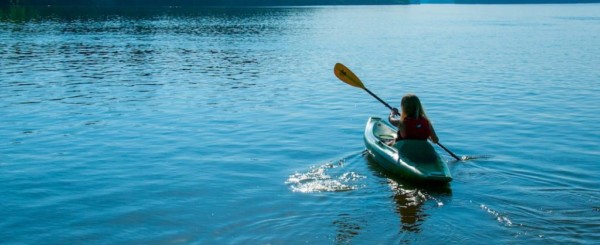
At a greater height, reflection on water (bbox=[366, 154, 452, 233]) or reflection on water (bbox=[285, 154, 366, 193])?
reflection on water (bbox=[366, 154, 452, 233])

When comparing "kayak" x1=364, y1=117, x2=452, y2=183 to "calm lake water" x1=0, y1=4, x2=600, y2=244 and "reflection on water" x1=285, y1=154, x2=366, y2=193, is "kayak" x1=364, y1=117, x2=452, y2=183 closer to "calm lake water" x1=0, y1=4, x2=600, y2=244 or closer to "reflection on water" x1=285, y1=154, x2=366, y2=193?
"calm lake water" x1=0, y1=4, x2=600, y2=244

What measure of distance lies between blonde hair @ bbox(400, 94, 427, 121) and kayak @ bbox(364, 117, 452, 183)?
22.1 inches

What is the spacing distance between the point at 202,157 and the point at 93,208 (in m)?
4.30

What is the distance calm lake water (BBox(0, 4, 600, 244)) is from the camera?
10.5 meters

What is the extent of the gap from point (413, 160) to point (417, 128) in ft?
2.20

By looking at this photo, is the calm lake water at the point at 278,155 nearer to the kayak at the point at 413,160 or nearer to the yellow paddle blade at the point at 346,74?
the kayak at the point at 413,160

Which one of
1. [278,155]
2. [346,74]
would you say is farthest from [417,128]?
[346,74]

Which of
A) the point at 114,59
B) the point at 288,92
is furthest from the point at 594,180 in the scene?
the point at 114,59

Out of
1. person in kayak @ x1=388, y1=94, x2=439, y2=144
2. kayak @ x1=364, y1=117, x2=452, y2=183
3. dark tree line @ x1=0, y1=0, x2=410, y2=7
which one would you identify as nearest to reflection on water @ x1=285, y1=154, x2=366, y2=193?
kayak @ x1=364, y1=117, x2=452, y2=183

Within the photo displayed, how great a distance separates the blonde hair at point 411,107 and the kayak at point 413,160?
1.84 ft

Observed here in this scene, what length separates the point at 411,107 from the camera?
13.0 m

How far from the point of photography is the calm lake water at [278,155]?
10.5 metres

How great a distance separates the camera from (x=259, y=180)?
1357 centimetres

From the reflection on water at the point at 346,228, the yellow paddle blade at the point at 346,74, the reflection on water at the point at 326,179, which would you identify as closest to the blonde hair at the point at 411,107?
the reflection on water at the point at 326,179
